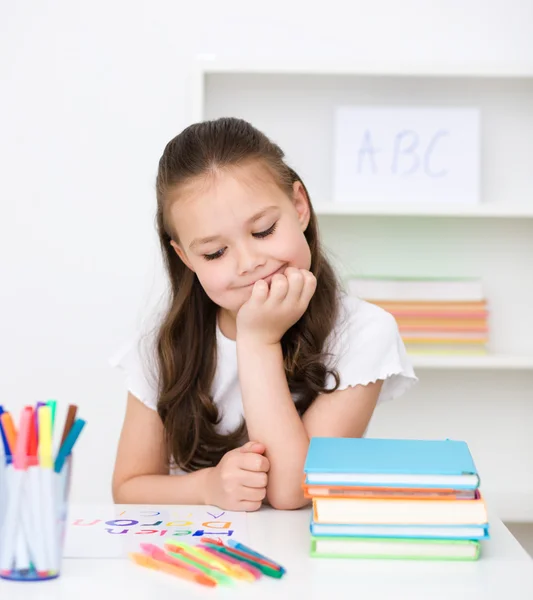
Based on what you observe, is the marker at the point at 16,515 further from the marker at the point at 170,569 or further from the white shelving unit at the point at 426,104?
the white shelving unit at the point at 426,104

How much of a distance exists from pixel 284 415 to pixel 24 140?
155 centimetres

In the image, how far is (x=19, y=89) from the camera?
2428 millimetres

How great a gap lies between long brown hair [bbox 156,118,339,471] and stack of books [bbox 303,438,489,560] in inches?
17.1

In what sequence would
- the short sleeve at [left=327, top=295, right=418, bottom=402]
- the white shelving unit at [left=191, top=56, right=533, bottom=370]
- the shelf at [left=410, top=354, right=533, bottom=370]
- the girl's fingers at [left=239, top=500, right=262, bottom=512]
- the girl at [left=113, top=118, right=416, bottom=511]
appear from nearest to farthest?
the girl's fingers at [left=239, top=500, right=262, bottom=512] → the girl at [left=113, top=118, right=416, bottom=511] → the short sleeve at [left=327, top=295, right=418, bottom=402] → the shelf at [left=410, top=354, right=533, bottom=370] → the white shelving unit at [left=191, top=56, right=533, bottom=370]

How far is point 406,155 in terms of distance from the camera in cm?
223

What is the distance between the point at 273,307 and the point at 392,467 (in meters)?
0.43

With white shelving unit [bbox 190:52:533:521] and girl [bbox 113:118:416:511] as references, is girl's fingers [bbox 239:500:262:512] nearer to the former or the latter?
girl [bbox 113:118:416:511]

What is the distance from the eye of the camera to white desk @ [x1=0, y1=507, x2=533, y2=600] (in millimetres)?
743

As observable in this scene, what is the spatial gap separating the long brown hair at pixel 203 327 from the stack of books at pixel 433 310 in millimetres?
722

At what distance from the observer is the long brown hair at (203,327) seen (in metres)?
1.33

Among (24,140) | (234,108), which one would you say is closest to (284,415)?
(234,108)

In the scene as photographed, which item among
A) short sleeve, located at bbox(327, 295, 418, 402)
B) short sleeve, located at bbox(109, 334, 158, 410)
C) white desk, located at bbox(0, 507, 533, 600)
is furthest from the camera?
short sleeve, located at bbox(109, 334, 158, 410)

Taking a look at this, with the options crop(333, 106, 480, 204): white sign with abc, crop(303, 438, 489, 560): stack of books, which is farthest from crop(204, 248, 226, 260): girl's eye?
crop(333, 106, 480, 204): white sign with abc

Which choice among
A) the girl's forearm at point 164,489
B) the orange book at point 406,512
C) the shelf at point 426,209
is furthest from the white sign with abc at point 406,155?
the orange book at point 406,512
